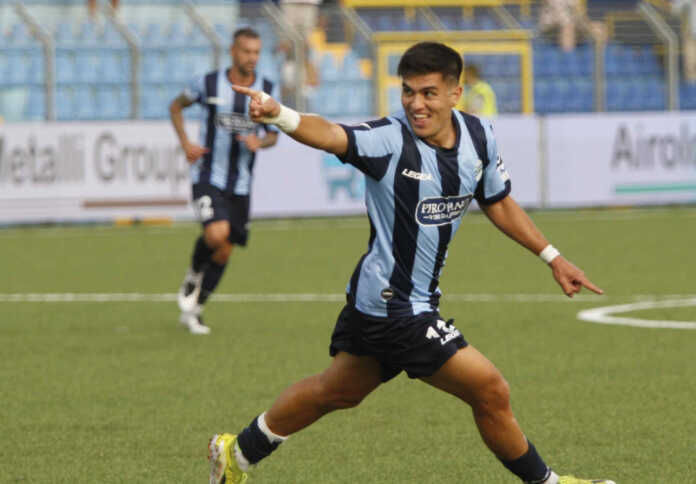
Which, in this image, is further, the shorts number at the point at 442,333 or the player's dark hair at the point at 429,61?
the shorts number at the point at 442,333

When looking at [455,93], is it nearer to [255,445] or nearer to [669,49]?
[255,445]

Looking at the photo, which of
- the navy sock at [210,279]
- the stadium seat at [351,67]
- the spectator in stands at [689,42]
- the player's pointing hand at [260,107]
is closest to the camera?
the player's pointing hand at [260,107]

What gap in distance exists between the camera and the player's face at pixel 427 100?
16.5 ft

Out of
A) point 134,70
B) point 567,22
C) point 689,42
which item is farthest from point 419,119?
point 567,22

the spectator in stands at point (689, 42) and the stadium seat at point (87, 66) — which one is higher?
the spectator in stands at point (689, 42)

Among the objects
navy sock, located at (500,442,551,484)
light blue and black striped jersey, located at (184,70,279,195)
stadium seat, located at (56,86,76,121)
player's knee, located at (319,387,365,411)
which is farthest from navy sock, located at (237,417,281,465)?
stadium seat, located at (56,86,76,121)

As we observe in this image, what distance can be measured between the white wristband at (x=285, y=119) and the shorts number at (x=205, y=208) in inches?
243

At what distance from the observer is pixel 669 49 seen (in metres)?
25.4

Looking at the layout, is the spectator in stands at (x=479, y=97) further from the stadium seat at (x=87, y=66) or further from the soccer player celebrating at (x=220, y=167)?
the soccer player celebrating at (x=220, y=167)

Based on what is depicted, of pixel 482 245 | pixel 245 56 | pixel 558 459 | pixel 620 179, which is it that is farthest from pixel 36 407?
pixel 620 179

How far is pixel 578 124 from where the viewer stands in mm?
23031

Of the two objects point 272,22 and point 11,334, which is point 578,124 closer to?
point 272,22

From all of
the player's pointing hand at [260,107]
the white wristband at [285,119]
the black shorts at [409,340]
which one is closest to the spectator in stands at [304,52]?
the black shorts at [409,340]

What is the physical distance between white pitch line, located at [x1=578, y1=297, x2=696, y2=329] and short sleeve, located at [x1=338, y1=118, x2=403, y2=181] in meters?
5.93
